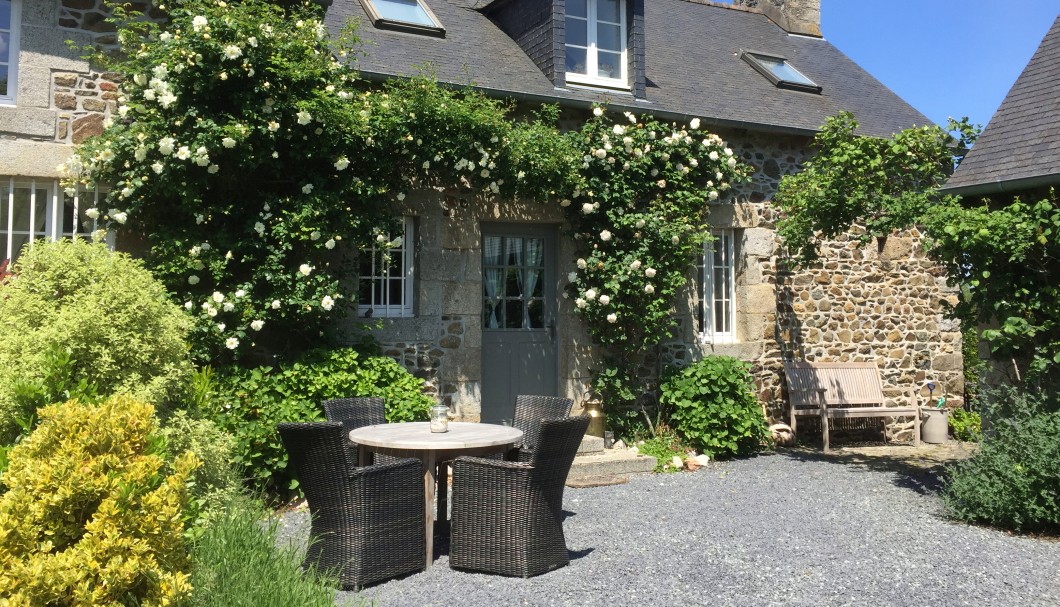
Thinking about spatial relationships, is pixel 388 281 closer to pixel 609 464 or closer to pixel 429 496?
pixel 609 464

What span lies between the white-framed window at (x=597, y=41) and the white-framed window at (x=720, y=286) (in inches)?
82.5

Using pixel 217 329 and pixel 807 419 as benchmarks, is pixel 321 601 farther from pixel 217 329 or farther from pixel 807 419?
pixel 807 419

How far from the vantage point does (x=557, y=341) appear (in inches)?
330

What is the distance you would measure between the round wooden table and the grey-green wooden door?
2832 millimetres

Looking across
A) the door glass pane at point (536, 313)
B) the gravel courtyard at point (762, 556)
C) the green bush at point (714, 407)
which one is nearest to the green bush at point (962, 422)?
the green bush at point (714, 407)

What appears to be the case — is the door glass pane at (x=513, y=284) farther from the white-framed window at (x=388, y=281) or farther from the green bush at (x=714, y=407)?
the green bush at (x=714, y=407)

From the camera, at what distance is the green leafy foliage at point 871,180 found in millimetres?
7082

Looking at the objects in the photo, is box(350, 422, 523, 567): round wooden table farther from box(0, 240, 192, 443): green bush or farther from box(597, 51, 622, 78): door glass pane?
box(597, 51, 622, 78): door glass pane

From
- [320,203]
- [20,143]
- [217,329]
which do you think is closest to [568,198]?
[320,203]

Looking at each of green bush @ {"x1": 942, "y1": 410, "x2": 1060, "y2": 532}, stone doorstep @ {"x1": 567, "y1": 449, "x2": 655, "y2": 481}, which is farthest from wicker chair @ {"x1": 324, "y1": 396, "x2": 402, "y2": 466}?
green bush @ {"x1": 942, "y1": 410, "x2": 1060, "y2": 532}

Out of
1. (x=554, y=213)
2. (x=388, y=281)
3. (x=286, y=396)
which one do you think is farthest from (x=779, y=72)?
(x=286, y=396)

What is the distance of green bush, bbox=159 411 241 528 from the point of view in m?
4.07

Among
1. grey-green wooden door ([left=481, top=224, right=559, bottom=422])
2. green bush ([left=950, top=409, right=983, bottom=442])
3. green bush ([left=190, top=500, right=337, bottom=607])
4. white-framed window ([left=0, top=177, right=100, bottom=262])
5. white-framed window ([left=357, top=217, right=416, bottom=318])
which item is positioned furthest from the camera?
green bush ([left=950, top=409, right=983, bottom=442])

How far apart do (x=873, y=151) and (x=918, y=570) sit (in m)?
4.07
